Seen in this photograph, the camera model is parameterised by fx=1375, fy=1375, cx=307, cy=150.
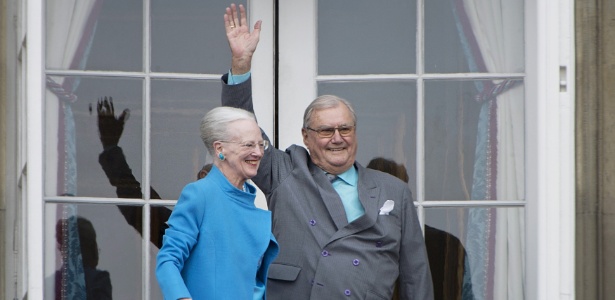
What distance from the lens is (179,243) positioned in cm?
432

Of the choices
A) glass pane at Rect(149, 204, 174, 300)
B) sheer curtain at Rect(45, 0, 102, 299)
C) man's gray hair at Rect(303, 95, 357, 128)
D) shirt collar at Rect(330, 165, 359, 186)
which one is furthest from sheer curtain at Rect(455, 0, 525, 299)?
sheer curtain at Rect(45, 0, 102, 299)

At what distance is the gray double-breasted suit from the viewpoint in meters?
4.96

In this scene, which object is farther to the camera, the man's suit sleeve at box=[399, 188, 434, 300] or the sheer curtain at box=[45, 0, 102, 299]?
the sheer curtain at box=[45, 0, 102, 299]

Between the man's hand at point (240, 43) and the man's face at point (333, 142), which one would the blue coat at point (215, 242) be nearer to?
the man's hand at point (240, 43)

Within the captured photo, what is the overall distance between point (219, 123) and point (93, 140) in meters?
1.19

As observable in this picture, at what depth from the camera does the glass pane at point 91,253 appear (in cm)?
549

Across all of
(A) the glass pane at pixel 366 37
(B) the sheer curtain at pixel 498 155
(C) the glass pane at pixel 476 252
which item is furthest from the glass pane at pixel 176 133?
(B) the sheer curtain at pixel 498 155

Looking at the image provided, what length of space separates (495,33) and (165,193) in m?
1.50

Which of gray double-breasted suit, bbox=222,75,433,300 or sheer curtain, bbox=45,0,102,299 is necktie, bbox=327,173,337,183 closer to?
gray double-breasted suit, bbox=222,75,433,300

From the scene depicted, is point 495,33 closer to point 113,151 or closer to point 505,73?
point 505,73

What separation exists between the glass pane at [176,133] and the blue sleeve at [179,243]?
1.15m

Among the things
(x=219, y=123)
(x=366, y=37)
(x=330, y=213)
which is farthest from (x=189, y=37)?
(x=219, y=123)

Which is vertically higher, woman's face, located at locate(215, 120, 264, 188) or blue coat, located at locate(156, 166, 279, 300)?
woman's face, located at locate(215, 120, 264, 188)

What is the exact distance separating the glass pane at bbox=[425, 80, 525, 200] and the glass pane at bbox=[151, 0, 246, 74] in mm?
879
